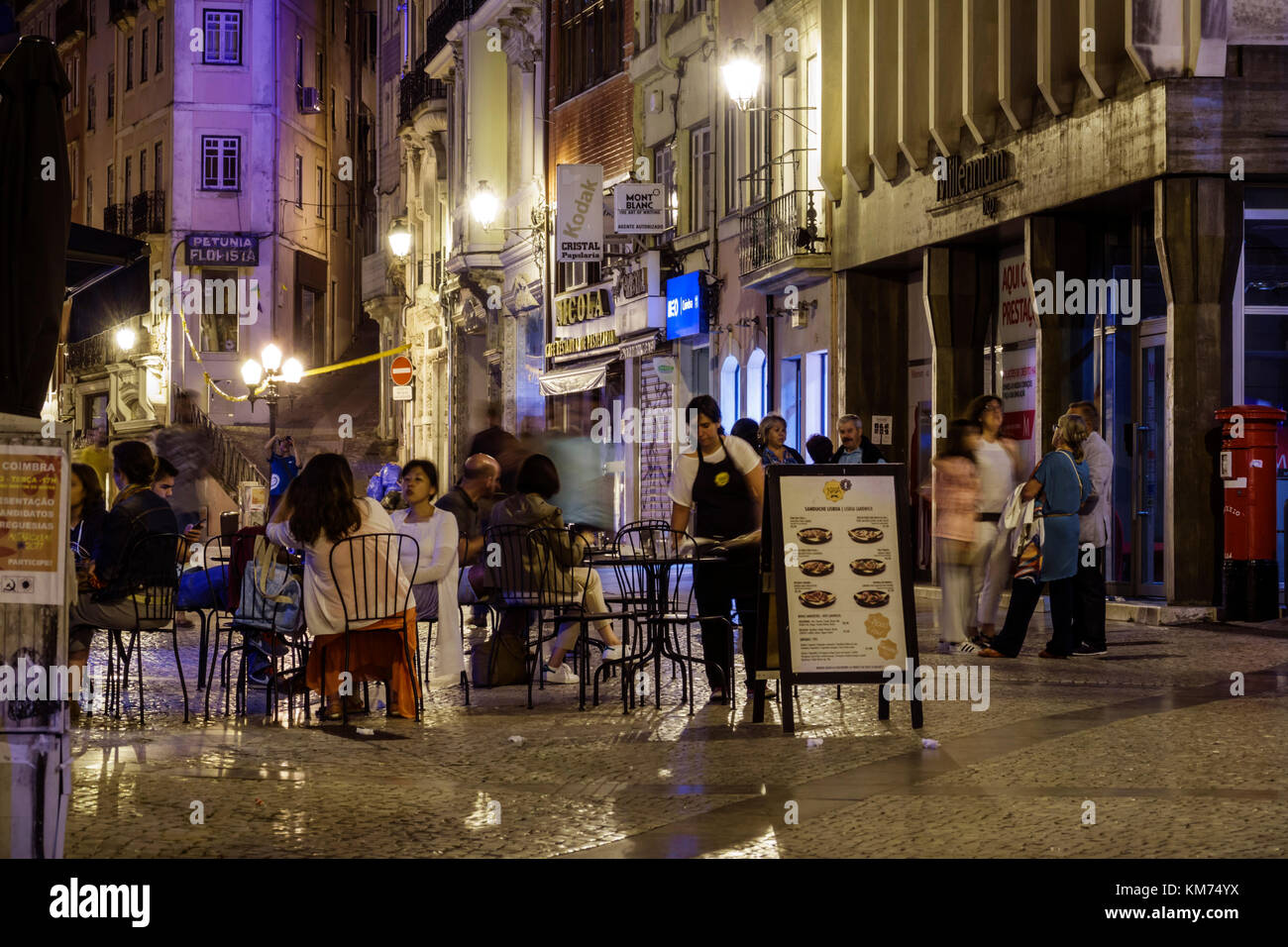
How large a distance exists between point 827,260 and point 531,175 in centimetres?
1695

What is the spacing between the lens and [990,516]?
1496 centimetres

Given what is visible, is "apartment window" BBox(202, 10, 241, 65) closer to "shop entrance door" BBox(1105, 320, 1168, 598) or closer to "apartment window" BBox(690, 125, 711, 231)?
"apartment window" BBox(690, 125, 711, 231)

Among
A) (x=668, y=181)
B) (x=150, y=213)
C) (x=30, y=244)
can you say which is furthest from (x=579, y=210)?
(x=150, y=213)

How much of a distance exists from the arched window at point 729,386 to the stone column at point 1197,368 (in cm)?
1347

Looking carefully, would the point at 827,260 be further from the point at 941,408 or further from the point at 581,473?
the point at 581,473

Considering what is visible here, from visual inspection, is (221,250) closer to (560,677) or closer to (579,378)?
(579,378)

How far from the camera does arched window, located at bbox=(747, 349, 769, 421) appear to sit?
30094 millimetres

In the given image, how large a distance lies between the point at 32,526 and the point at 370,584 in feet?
15.5

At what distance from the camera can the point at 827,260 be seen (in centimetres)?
2703

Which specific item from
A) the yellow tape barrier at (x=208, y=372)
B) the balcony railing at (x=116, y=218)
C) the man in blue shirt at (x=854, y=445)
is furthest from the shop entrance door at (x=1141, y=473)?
the balcony railing at (x=116, y=218)

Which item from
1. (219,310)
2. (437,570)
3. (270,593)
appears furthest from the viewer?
(219,310)

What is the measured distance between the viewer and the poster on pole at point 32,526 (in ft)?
20.8

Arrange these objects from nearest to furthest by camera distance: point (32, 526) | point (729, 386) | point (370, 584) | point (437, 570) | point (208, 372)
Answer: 1. point (32, 526)
2. point (370, 584)
3. point (437, 570)
4. point (729, 386)
5. point (208, 372)
